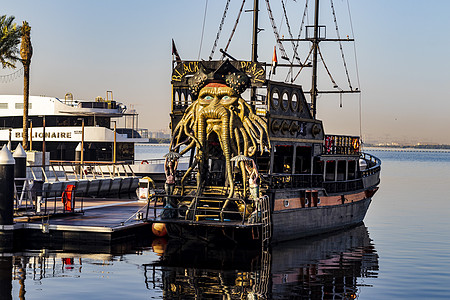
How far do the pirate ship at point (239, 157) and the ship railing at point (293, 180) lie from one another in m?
0.04

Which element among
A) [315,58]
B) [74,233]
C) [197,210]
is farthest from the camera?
[315,58]

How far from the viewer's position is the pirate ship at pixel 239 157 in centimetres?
2925

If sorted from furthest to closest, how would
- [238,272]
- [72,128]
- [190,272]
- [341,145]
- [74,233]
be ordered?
[72,128]
[341,145]
[74,233]
[238,272]
[190,272]

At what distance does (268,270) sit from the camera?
86.7 feet

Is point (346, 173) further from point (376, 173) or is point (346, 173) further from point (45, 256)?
point (45, 256)

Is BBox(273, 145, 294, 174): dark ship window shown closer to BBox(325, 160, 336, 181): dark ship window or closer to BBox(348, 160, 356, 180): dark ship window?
BBox(325, 160, 336, 181): dark ship window

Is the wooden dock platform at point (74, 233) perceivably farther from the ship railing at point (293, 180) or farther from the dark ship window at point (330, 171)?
Answer: the dark ship window at point (330, 171)

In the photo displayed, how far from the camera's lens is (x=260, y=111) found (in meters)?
31.2

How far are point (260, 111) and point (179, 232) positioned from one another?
6.08 m

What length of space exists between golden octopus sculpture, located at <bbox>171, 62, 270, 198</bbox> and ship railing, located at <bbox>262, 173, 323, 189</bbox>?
4.10 ft

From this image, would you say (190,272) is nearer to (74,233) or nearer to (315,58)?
(74,233)

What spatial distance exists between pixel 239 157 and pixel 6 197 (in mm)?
9057

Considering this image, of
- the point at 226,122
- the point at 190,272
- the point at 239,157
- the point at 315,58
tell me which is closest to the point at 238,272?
the point at 190,272

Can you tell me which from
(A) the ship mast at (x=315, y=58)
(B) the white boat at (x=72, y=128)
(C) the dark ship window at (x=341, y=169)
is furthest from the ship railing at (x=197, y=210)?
(B) the white boat at (x=72, y=128)
